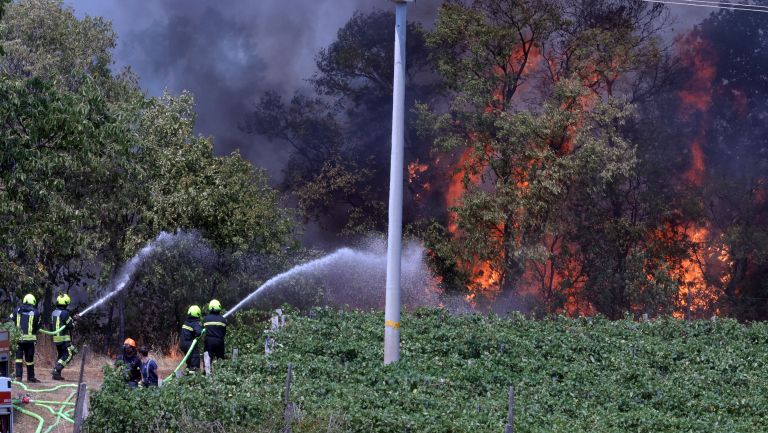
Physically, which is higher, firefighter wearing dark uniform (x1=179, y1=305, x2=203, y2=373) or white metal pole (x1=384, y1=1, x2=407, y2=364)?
white metal pole (x1=384, y1=1, x2=407, y2=364)

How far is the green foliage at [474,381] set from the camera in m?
13.2

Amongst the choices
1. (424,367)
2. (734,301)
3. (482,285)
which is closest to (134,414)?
(424,367)

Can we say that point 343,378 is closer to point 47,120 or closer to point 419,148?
point 47,120

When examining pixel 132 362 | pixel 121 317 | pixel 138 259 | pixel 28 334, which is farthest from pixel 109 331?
pixel 132 362

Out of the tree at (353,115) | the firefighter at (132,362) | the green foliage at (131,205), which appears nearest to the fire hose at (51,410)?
the firefighter at (132,362)

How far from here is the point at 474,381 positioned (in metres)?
16.8

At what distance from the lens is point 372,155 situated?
142 feet

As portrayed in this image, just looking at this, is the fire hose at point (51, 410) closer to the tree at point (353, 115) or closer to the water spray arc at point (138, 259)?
the water spray arc at point (138, 259)

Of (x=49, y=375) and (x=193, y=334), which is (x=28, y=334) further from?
(x=193, y=334)

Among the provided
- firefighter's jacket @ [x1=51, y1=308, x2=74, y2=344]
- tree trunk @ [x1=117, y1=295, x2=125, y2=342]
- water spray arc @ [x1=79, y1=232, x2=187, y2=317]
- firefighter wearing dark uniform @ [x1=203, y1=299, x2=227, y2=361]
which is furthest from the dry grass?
tree trunk @ [x1=117, y1=295, x2=125, y2=342]

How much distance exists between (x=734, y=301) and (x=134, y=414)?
3048 cm

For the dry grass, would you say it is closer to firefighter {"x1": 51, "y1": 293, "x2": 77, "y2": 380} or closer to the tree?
firefighter {"x1": 51, "y1": 293, "x2": 77, "y2": 380}

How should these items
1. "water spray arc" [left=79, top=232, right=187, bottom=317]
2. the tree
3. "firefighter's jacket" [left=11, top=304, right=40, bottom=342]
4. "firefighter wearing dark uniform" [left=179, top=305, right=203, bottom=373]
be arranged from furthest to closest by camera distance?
the tree
"water spray arc" [left=79, top=232, right=187, bottom=317]
"firefighter wearing dark uniform" [left=179, top=305, right=203, bottom=373]
"firefighter's jacket" [left=11, top=304, right=40, bottom=342]

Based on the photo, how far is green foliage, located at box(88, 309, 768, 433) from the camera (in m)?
13.2
